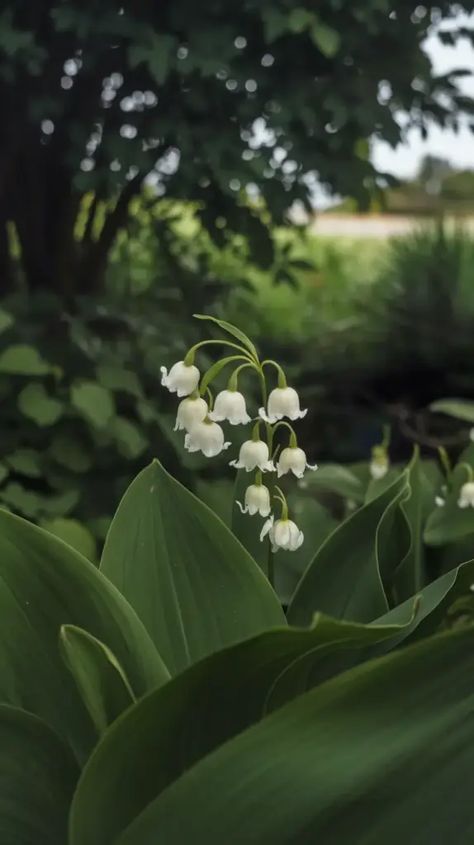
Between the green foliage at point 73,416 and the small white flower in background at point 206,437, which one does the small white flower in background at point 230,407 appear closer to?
the small white flower in background at point 206,437

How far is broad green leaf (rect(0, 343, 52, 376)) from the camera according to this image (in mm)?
1979

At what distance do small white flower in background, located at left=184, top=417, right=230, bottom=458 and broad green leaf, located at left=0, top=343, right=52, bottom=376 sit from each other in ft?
3.42

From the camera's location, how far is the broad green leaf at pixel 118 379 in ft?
6.92

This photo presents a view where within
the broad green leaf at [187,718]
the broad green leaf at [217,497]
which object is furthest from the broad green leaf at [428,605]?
the broad green leaf at [217,497]

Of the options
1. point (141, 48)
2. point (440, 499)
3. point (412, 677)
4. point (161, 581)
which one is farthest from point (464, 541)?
point (141, 48)

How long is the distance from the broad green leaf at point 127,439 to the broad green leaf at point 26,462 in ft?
0.64

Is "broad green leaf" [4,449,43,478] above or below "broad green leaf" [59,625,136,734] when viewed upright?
below

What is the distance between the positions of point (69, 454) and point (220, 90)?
3.10 ft

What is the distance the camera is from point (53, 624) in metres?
1.00

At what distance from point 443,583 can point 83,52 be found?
5.32 ft

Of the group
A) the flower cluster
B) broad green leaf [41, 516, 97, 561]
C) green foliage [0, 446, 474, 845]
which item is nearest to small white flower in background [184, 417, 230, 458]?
the flower cluster

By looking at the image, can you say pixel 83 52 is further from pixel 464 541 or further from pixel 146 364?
pixel 464 541

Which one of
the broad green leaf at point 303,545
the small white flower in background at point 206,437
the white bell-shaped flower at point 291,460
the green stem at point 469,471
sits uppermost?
the small white flower in background at point 206,437

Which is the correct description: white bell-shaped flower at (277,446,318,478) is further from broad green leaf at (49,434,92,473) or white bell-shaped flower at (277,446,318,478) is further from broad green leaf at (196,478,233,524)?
broad green leaf at (49,434,92,473)
